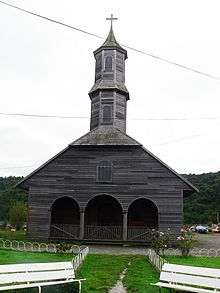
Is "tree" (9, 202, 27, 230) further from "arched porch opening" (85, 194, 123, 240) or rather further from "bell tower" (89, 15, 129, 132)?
"bell tower" (89, 15, 129, 132)

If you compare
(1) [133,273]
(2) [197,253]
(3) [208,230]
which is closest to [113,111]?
(2) [197,253]

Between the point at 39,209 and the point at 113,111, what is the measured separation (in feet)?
Result: 29.8

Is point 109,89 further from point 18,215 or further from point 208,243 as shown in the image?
point 18,215

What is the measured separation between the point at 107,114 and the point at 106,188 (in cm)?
650

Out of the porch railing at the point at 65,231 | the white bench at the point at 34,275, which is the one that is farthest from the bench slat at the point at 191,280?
the porch railing at the point at 65,231

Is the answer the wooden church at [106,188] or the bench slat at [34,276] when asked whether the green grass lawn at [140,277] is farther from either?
the wooden church at [106,188]

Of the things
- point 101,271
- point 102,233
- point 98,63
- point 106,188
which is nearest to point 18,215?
point 102,233

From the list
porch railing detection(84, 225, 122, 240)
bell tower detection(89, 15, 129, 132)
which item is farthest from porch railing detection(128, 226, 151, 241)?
bell tower detection(89, 15, 129, 132)

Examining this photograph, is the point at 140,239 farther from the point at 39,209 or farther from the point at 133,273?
the point at 133,273

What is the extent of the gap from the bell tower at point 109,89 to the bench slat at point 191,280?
2407 centimetres

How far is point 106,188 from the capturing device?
3183 centimetres

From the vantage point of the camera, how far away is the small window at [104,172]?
3203 centimetres

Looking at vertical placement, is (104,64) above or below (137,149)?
above

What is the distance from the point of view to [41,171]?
32750 millimetres
